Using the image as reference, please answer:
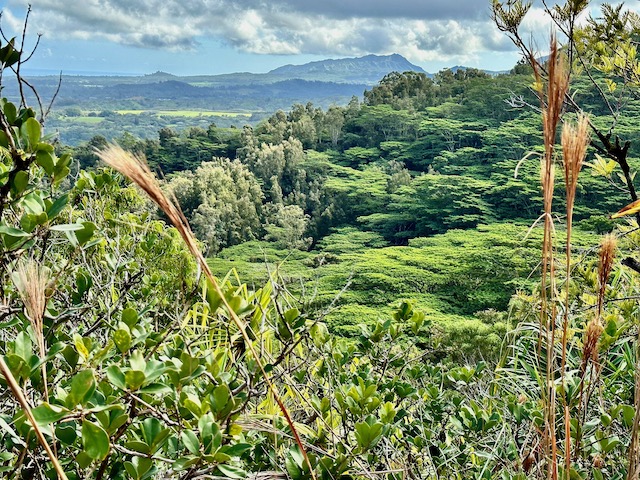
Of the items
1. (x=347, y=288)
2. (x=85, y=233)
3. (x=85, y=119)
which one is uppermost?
(x=85, y=119)

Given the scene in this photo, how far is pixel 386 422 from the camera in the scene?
0.84 meters

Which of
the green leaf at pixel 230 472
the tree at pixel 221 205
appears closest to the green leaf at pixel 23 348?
→ the green leaf at pixel 230 472

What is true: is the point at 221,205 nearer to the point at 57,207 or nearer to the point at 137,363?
the point at 57,207

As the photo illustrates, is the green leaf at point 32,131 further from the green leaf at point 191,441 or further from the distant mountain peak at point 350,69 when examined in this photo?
the distant mountain peak at point 350,69

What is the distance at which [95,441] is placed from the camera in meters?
0.51

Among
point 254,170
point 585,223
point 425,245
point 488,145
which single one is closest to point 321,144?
point 254,170

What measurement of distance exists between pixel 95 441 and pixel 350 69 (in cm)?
14539

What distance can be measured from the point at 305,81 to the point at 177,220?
13534 cm

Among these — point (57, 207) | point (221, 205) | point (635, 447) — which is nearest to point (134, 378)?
point (57, 207)

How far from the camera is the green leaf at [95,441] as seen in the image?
0.51 meters

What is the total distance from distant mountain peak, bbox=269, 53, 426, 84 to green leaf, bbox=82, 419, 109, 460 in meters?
135

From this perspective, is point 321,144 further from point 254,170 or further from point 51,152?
point 51,152

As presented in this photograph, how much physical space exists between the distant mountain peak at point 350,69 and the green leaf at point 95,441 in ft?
444

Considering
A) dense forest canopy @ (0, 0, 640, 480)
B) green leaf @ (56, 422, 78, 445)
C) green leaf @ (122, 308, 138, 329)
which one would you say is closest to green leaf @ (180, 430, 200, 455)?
dense forest canopy @ (0, 0, 640, 480)
